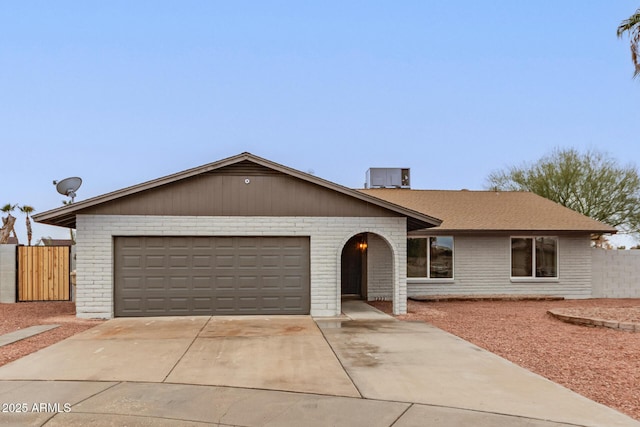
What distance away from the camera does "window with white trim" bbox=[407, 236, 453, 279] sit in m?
17.2

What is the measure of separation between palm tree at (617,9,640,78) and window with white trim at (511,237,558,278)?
641cm

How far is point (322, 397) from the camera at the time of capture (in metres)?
5.76

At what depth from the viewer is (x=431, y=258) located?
17.2 m

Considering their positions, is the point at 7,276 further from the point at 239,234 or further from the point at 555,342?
the point at 555,342

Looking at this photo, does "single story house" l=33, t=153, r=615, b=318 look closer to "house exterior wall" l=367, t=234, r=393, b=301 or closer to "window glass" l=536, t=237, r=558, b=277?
"house exterior wall" l=367, t=234, r=393, b=301

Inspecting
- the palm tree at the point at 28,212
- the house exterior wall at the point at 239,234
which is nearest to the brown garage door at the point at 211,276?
the house exterior wall at the point at 239,234

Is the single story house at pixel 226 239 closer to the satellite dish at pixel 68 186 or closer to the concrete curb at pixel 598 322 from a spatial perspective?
the satellite dish at pixel 68 186

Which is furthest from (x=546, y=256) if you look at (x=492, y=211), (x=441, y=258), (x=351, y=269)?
(x=351, y=269)

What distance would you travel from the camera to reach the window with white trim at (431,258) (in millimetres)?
17234

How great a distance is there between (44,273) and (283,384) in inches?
513

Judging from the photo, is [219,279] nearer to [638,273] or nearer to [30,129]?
[638,273]

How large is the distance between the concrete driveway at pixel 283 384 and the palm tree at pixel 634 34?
9.56 metres

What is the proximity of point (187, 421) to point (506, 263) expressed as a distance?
14728mm

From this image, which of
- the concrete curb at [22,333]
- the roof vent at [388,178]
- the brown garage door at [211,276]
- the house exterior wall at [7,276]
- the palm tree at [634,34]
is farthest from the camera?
the roof vent at [388,178]
